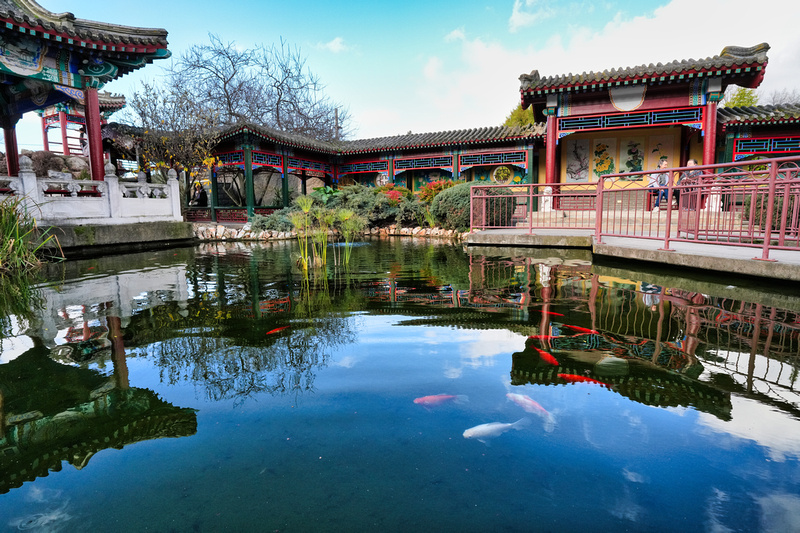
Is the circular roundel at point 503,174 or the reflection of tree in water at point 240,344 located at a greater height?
the circular roundel at point 503,174

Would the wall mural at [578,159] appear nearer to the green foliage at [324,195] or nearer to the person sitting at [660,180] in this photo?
the person sitting at [660,180]

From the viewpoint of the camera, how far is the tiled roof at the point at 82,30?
8219mm

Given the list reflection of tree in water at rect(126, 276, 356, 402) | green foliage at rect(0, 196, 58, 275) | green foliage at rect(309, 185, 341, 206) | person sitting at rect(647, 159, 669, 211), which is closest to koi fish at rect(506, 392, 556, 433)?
reflection of tree in water at rect(126, 276, 356, 402)

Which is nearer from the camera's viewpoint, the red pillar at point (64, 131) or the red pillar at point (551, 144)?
the red pillar at point (551, 144)

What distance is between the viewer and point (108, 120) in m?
17.9

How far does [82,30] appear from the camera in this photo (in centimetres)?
926

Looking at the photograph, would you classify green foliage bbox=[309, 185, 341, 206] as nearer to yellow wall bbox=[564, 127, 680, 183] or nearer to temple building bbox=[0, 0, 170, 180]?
temple building bbox=[0, 0, 170, 180]

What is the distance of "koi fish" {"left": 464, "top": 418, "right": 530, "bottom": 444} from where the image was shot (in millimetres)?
1739

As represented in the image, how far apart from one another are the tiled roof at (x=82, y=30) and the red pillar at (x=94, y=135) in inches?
51.1

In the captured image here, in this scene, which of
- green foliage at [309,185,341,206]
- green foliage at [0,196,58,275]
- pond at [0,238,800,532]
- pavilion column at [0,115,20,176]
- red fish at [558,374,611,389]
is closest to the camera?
pond at [0,238,800,532]

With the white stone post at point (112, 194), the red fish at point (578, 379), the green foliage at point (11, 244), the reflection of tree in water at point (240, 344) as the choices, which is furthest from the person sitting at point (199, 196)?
the red fish at point (578, 379)

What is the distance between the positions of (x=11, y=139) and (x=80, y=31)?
199 inches

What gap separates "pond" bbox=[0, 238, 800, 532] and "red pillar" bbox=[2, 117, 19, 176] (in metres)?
11.2

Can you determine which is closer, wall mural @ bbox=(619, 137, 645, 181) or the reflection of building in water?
the reflection of building in water
